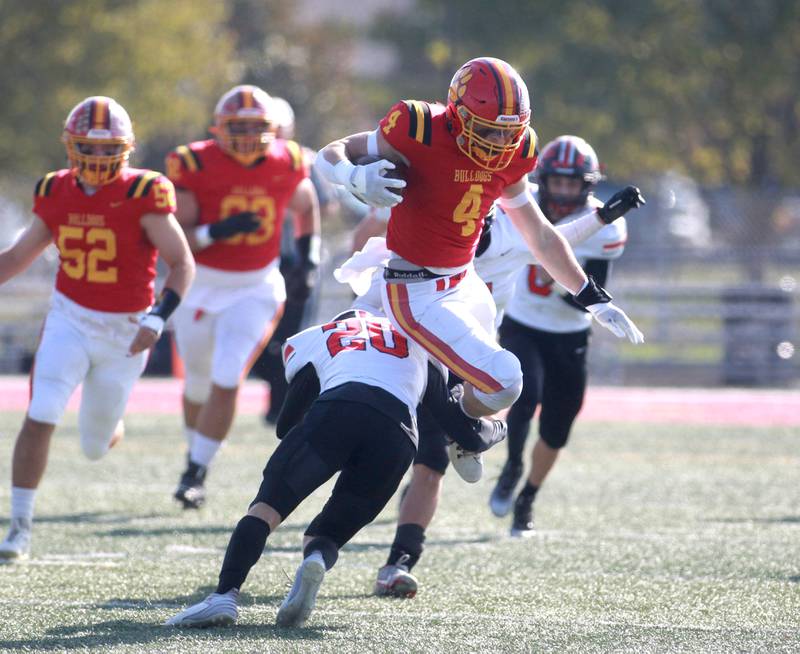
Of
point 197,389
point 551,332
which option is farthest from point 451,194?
point 197,389

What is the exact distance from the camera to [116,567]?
213 inches

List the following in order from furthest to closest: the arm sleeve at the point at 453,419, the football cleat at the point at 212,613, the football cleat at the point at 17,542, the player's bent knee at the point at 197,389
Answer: the player's bent knee at the point at 197,389, the football cleat at the point at 17,542, the arm sleeve at the point at 453,419, the football cleat at the point at 212,613

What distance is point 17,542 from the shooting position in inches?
218

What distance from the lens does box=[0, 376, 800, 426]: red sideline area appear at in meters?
11.9

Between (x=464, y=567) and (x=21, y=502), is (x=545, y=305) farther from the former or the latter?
(x=21, y=502)

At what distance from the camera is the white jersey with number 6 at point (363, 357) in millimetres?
4434

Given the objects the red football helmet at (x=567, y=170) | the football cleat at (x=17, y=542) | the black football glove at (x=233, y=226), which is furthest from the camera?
the black football glove at (x=233, y=226)

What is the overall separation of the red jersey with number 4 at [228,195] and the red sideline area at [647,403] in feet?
14.4

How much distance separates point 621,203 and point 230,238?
246 centimetres

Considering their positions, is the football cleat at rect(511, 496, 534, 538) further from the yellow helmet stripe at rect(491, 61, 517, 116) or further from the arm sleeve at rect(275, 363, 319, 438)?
the yellow helmet stripe at rect(491, 61, 517, 116)

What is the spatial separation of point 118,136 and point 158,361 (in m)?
9.04

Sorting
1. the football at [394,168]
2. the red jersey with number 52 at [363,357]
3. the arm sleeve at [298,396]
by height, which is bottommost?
the arm sleeve at [298,396]

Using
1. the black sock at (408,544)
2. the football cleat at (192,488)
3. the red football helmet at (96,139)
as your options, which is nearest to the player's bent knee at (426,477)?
the black sock at (408,544)

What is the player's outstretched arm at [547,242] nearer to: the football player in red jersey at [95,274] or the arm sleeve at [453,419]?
the arm sleeve at [453,419]
